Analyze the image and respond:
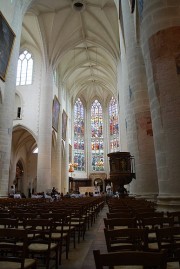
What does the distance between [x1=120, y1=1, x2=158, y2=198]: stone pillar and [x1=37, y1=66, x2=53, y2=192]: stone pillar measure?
1386 cm

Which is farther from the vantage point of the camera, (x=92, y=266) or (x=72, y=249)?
(x=72, y=249)

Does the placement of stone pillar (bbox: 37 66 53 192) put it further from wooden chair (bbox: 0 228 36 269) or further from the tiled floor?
wooden chair (bbox: 0 228 36 269)

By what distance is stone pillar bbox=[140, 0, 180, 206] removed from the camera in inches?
232

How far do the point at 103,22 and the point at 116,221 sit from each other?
84.2 feet

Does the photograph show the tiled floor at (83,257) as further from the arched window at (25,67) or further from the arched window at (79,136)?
the arched window at (79,136)

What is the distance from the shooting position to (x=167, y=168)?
237 inches

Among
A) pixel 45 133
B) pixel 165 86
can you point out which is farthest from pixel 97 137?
pixel 165 86

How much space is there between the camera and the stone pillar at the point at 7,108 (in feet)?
50.0

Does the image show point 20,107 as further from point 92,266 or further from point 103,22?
point 92,266

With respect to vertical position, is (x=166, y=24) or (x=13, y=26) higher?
(x=13, y=26)

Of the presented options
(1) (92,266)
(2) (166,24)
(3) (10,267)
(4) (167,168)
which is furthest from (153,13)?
(3) (10,267)

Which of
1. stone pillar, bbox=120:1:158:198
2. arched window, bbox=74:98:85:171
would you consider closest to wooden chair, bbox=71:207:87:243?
stone pillar, bbox=120:1:158:198

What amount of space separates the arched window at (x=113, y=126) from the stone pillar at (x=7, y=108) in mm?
28109

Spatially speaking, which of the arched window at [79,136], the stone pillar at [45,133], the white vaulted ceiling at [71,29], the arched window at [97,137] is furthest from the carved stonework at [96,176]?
the stone pillar at [45,133]
